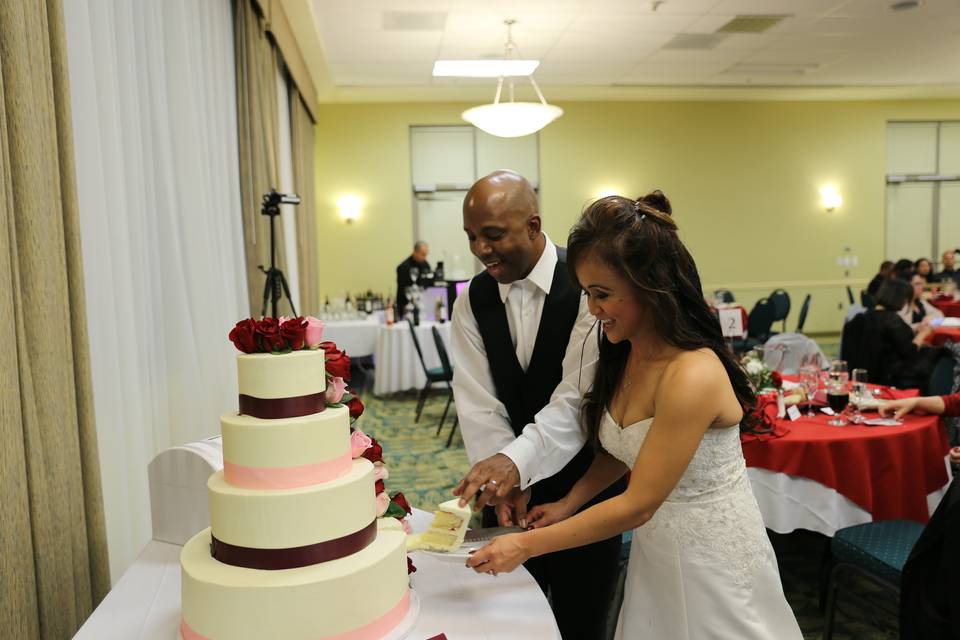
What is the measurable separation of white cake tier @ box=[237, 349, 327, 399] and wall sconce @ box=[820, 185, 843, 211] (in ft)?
39.4

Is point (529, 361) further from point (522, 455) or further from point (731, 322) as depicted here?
point (731, 322)

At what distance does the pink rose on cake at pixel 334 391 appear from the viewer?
4.42ft

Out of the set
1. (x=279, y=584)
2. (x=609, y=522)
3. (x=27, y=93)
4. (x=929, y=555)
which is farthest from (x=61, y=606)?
(x=929, y=555)

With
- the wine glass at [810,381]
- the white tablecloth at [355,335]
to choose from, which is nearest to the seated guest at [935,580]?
the wine glass at [810,381]

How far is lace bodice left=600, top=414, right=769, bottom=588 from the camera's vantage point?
1566 millimetres

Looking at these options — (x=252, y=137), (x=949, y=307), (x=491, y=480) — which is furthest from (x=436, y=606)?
(x=949, y=307)

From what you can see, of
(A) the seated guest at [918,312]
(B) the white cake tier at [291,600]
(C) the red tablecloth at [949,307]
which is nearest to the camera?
(B) the white cake tier at [291,600]

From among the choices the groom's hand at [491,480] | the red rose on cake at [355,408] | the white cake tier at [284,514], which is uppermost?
the red rose on cake at [355,408]

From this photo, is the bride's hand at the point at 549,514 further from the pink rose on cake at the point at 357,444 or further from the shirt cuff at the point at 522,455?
the pink rose on cake at the point at 357,444

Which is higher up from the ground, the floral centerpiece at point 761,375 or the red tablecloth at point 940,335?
the floral centerpiece at point 761,375

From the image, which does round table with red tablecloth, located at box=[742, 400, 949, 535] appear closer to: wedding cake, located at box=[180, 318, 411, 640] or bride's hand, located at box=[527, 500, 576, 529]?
bride's hand, located at box=[527, 500, 576, 529]

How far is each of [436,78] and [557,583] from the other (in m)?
8.16

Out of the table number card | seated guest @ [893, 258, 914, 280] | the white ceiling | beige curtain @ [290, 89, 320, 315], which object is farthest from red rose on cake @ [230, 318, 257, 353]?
seated guest @ [893, 258, 914, 280]

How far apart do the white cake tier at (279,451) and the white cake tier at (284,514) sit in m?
0.02
